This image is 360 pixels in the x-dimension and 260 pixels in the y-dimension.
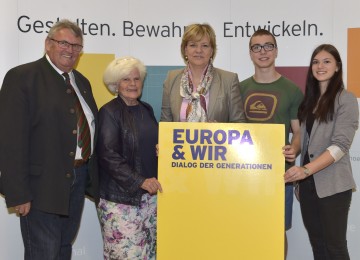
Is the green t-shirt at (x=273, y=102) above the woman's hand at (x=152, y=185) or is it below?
above

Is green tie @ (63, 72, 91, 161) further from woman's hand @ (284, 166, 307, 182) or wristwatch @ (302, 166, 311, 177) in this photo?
wristwatch @ (302, 166, 311, 177)

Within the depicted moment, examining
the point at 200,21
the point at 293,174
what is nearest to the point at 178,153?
the point at 293,174

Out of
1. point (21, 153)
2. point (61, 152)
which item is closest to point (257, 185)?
point (61, 152)

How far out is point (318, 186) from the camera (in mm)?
2980

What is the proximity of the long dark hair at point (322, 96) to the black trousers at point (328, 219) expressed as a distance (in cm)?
43

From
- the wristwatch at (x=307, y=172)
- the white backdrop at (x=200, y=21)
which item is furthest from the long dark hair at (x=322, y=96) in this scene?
the white backdrop at (x=200, y=21)

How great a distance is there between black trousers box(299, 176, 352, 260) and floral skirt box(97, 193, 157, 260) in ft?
3.62

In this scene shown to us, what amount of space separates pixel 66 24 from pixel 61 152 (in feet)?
2.69

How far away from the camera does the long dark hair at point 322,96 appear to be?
2967 mm

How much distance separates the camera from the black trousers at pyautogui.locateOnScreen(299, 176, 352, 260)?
2.95 meters

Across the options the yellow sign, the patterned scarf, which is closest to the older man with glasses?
the yellow sign

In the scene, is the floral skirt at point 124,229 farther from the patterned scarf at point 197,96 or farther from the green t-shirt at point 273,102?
the green t-shirt at point 273,102

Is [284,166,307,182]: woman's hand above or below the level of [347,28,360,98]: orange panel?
below

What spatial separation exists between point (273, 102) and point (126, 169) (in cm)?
118
